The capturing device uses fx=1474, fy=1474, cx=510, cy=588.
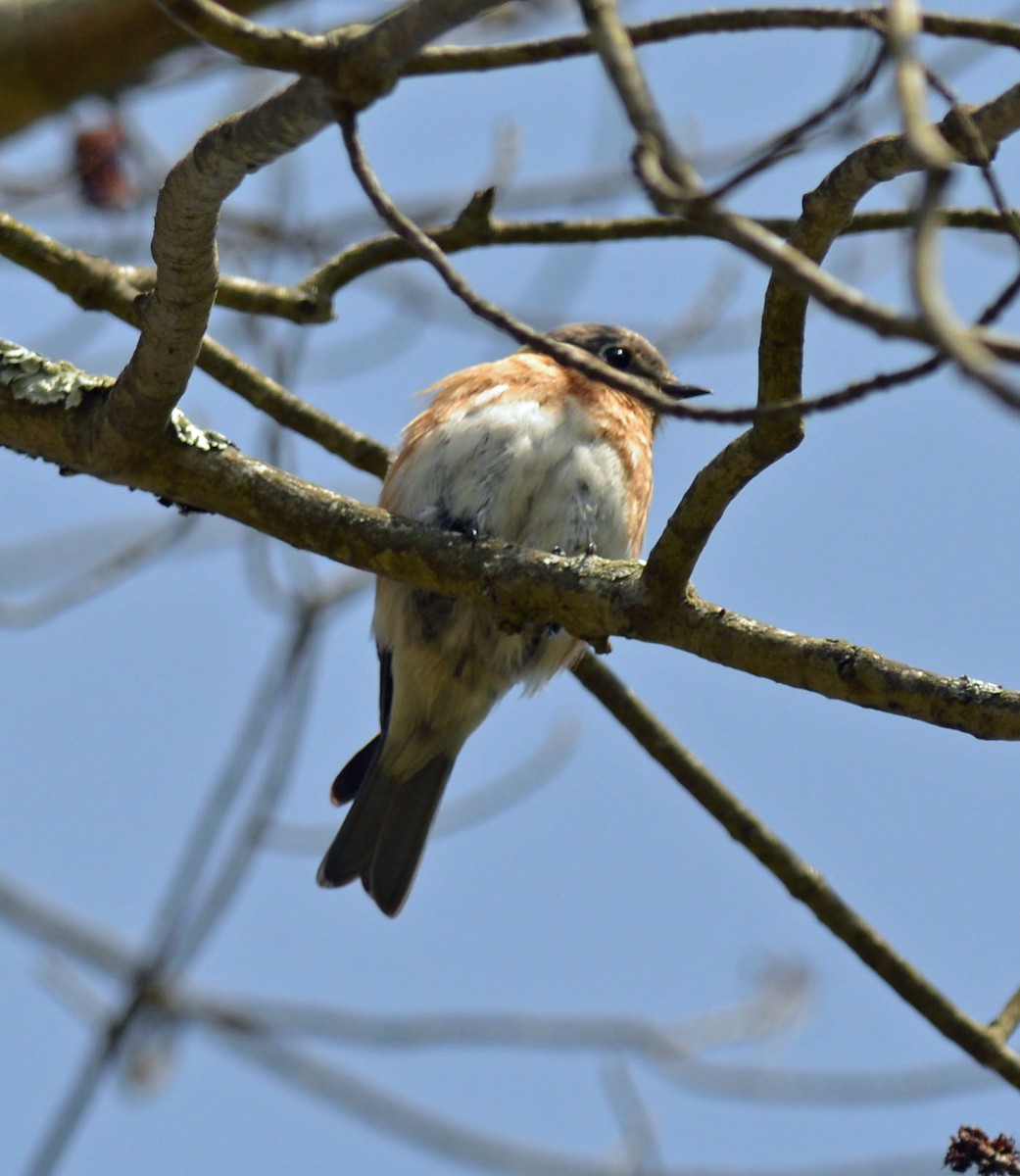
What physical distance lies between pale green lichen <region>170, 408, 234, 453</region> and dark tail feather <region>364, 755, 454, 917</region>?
2190 mm

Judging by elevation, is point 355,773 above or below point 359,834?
above

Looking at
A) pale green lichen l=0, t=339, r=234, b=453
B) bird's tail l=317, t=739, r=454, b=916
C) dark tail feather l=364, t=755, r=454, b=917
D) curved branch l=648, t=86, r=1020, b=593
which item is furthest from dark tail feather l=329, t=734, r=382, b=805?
curved branch l=648, t=86, r=1020, b=593

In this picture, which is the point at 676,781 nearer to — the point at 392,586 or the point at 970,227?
the point at 392,586

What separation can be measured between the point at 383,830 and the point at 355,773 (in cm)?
24

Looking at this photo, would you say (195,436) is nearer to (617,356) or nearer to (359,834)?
(359,834)

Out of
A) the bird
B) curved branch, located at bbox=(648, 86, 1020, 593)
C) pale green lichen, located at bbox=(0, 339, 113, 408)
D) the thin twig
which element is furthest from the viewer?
the bird

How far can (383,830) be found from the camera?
17.4 feet

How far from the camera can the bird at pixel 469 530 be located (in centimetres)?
466

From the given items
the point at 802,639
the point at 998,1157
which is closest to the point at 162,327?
the point at 802,639

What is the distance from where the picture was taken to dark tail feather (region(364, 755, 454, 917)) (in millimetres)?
5285

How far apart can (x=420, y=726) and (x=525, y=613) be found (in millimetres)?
1989

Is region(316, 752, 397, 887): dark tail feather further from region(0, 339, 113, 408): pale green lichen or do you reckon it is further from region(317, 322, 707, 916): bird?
region(0, 339, 113, 408): pale green lichen

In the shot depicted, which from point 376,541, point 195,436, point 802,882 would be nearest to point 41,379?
point 195,436

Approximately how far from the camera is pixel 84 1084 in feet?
12.2
